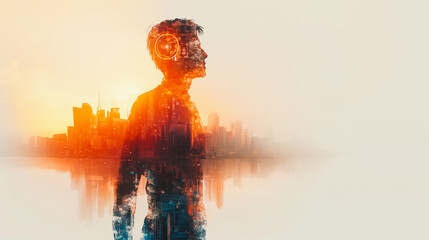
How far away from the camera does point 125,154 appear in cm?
358

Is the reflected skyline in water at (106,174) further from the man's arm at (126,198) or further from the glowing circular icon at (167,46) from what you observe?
the glowing circular icon at (167,46)

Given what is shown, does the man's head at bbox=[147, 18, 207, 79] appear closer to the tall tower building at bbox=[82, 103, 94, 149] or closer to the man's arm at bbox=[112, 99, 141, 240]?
the man's arm at bbox=[112, 99, 141, 240]

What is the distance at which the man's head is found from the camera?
376 centimetres

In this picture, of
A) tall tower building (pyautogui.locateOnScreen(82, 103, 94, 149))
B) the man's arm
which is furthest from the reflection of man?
tall tower building (pyautogui.locateOnScreen(82, 103, 94, 149))

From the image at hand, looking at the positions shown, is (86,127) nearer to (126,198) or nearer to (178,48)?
(126,198)

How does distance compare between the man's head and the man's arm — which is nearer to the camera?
the man's arm

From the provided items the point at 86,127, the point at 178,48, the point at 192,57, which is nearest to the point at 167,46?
the point at 178,48

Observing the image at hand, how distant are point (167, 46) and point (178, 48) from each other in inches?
4.9

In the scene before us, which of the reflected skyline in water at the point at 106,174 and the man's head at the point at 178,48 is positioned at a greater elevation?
the man's head at the point at 178,48

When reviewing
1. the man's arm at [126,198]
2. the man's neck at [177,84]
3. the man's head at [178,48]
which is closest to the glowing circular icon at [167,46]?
the man's head at [178,48]

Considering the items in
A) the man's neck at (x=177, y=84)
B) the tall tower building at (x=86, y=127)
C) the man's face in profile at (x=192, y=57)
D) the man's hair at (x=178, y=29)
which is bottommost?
the tall tower building at (x=86, y=127)

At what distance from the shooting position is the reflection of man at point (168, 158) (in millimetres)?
3469

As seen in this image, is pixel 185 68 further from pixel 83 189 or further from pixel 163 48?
pixel 83 189

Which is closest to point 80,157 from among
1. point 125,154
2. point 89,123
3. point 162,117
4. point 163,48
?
point 89,123
